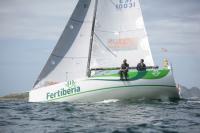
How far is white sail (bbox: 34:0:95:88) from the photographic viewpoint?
26.6 m

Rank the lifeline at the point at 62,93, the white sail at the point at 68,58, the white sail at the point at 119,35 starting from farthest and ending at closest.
→ the white sail at the point at 68,58
the white sail at the point at 119,35
the lifeline at the point at 62,93

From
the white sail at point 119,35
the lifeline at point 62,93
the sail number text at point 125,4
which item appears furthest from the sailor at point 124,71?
Result: the sail number text at point 125,4

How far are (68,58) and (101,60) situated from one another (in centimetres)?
271

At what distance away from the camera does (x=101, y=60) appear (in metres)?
26.1

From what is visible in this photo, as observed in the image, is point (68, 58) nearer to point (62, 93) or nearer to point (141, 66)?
point (62, 93)

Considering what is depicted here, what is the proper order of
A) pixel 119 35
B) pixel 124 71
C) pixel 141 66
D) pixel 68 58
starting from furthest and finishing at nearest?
1. pixel 68 58
2. pixel 119 35
3. pixel 141 66
4. pixel 124 71

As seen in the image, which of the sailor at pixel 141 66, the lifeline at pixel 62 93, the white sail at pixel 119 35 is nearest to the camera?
the sailor at pixel 141 66

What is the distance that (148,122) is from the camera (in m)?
13.7

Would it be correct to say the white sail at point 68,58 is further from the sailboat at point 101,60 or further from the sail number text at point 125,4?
the sail number text at point 125,4

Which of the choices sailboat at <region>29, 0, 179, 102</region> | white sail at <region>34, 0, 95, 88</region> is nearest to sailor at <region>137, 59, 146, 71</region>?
sailboat at <region>29, 0, 179, 102</region>

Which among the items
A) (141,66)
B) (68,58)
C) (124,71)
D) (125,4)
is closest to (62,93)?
(68,58)

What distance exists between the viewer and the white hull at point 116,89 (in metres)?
24.2

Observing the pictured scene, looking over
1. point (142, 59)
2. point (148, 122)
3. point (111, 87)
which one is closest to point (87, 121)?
point (148, 122)

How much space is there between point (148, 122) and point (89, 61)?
1322cm
